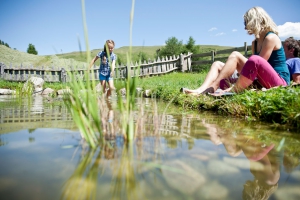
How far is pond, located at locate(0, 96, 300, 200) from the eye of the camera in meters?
0.86

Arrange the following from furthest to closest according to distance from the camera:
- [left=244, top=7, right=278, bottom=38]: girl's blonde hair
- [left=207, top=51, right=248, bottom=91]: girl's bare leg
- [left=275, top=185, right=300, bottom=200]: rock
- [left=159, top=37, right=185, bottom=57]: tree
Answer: [left=159, top=37, right=185, bottom=57]: tree
[left=207, top=51, right=248, bottom=91]: girl's bare leg
[left=244, top=7, right=278, bottom=38]: girl's blonde hair
[left=275, top=185, right=300, bottom=200]: rock

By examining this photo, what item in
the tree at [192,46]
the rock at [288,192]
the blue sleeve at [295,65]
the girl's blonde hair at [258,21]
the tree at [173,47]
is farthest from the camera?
the tree at [173,47]

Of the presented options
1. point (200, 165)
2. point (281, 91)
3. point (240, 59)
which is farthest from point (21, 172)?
point (240, 59)

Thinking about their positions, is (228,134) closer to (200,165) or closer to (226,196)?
(200,165)

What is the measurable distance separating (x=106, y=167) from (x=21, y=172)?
0.38m

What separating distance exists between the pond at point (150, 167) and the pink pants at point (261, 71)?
1634 mm

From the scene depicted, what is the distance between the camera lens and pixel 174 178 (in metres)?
0.96

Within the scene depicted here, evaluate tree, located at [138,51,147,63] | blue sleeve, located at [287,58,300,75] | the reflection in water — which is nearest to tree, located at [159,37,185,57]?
tree, located at [138,51,147,63]

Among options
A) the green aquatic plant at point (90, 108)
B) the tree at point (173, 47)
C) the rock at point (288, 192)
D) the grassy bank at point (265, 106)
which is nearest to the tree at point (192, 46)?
the tree at point (173, 47)

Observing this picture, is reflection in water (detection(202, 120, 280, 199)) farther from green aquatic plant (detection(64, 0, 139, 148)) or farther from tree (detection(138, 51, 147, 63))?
→ tree (detection(138, 51, 147, 63))

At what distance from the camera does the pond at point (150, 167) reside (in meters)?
Answer: 0.86

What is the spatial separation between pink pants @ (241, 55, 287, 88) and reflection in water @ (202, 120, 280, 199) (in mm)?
1554

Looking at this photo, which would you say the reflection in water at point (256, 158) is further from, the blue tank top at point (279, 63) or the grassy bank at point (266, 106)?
the blue tank top at point (279, 63)

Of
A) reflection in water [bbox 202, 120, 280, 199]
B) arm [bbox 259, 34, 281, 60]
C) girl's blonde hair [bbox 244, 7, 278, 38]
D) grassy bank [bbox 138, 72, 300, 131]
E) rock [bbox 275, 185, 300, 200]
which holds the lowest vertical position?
rock [bbox 275, 185, 300, 200]
